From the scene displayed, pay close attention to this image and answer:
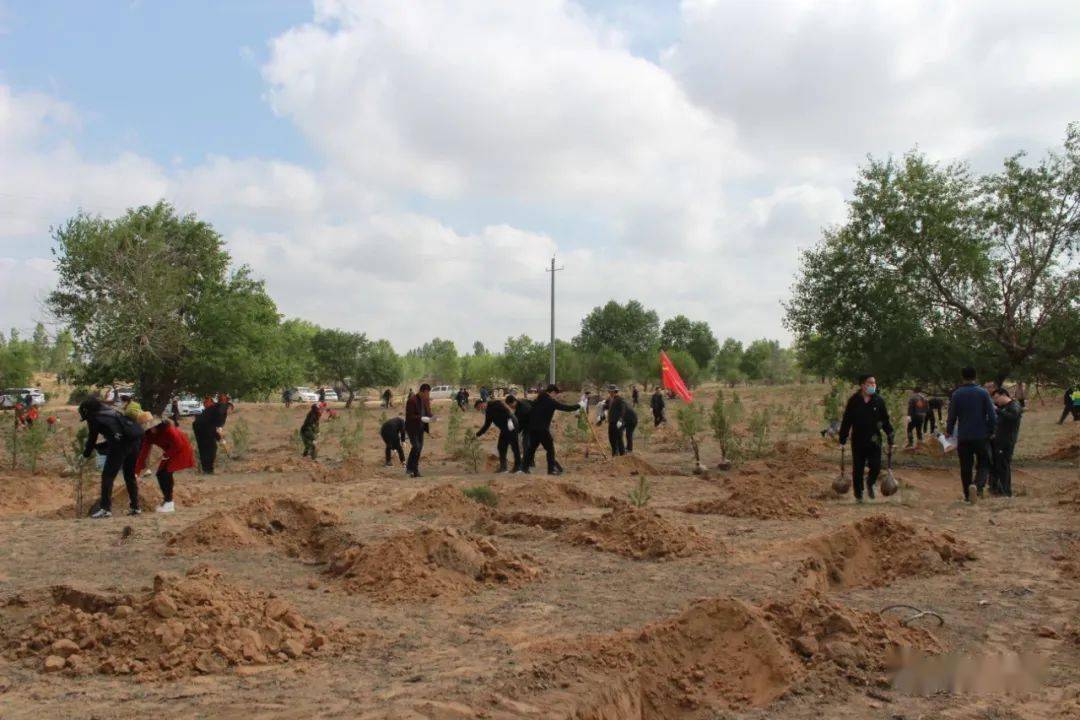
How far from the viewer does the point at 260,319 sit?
3384 centimetres

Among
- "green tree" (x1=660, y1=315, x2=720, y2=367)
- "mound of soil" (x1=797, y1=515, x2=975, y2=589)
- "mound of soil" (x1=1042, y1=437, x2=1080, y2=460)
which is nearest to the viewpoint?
"mound of soil" (x1=797, y1=515, x2=975, y2=589)

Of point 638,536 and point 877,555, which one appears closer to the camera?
point 877,555

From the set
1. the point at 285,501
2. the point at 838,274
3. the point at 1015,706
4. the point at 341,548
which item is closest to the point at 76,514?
the point at 285,501

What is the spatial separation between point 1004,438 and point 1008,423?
0.70 feet

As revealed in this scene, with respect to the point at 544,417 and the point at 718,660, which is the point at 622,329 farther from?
the point at 718,660

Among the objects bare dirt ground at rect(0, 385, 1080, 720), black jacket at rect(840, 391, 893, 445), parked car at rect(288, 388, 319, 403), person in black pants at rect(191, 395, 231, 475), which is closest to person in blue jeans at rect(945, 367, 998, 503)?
bare dirt ground at rect(0, 385, 1080, 720)

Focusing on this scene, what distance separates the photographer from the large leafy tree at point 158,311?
3041 cm

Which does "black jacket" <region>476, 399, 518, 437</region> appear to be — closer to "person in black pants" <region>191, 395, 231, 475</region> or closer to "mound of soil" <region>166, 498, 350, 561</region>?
"person in black pants" <region>191, 395, 231, 475</region>

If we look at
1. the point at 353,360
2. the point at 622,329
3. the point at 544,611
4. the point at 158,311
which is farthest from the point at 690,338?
the point at 544,611

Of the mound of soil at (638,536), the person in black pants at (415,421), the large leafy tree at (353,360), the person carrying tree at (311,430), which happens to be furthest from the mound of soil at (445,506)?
the large leafy tree at (353,360)

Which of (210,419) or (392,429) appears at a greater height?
(210,419)

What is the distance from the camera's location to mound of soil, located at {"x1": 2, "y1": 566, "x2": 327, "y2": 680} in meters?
4.60

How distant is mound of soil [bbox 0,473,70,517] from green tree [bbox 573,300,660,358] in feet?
231

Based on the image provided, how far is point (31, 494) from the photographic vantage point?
1275 cm
